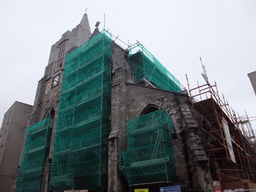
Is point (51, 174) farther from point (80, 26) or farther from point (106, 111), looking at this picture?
point (80, 26)

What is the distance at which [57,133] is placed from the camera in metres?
17.1

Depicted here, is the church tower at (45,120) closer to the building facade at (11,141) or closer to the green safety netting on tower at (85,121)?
the green safety netting on tower at (85,121)

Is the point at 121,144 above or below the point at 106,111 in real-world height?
below

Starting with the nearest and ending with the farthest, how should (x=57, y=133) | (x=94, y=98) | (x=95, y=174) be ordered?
(x=95, y=174) < (x=94, y=98) < (x=57, y=133)

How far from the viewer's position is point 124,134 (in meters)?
13.7

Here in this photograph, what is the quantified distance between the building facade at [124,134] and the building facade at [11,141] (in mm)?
4689

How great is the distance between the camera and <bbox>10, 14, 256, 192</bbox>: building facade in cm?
1109

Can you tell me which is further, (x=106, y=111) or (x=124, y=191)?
(x=106, y=111)

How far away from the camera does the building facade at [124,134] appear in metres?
11.1

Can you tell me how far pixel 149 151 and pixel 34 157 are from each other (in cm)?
1207

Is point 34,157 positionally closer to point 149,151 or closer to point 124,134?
point 124,134

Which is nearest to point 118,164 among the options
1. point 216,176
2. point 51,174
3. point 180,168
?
point 180,168

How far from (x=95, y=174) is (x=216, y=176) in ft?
22.1

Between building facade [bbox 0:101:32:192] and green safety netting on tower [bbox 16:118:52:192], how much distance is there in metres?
2.75
